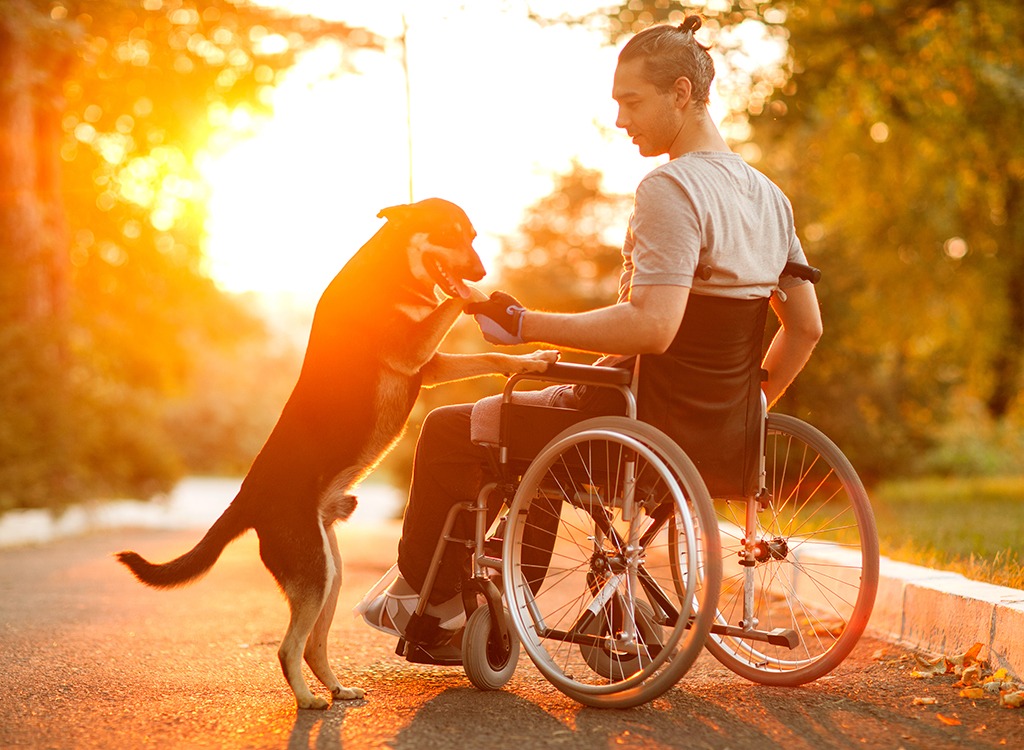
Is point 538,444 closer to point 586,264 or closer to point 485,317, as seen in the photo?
point 485,317

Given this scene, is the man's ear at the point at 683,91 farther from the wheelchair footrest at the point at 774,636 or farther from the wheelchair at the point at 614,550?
the wheelchair footrest at the point at 774,636

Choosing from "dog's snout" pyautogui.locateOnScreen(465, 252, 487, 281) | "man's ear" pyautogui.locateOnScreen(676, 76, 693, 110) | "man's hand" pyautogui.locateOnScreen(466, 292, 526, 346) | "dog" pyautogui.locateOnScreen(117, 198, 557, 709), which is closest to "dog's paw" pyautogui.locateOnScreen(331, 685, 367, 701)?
"dog" pyautogui.locateOnScreen(117, 198, 557, 709)

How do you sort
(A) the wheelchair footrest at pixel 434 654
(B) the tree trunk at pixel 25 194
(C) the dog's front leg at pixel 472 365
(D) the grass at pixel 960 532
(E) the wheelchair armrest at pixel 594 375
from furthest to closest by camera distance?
(B) the tree trunk at pixel 25 194 → (D) the grass at pixel 960 532 → (A) the wheelchair footrest at pixel 434 654 → (C) the dog's front leg at pixel 472 365 → (E) the wheelchair armrest at pixel 594 375

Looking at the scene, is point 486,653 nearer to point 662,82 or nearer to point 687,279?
point 687,279

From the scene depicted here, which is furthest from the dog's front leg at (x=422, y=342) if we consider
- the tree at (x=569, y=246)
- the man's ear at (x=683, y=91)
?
the tree at (x=569, y=246)

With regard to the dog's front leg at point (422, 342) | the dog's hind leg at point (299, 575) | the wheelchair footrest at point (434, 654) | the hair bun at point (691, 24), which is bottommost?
the wheelchair footrest at point (434, 654)

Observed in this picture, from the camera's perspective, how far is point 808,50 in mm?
13164

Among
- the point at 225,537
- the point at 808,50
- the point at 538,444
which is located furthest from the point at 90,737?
the point at 808,50

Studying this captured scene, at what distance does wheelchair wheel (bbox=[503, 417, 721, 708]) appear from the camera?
121 inches

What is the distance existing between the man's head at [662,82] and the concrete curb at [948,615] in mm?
1849

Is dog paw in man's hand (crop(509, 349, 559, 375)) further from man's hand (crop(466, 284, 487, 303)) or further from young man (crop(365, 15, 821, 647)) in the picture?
man's hand (crop(466, 284, 487, 303))

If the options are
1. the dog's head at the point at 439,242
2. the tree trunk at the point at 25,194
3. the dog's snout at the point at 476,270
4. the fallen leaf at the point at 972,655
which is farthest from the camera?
the tree trunk at the point at 25,194

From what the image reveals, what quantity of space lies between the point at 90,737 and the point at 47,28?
9722 millimetres

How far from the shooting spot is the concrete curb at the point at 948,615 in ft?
12.5
